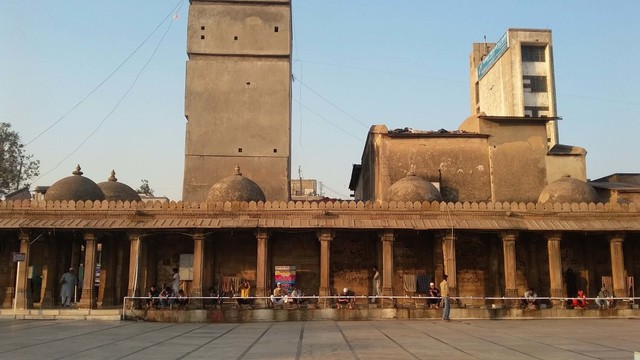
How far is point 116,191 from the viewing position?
25.6m

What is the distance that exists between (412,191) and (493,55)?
136 ft

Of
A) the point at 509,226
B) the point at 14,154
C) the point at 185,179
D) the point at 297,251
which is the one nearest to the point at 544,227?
the point at 509,226

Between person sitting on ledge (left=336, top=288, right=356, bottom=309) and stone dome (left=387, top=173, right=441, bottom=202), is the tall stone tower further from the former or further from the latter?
person sitting on ledge (left=336, top=288, right=356, bottom=309)

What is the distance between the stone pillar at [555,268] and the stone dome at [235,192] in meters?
11.7

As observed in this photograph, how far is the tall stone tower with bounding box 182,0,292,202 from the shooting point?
29984 millimetres

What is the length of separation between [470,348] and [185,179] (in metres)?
21.5

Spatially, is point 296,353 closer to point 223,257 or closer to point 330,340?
point 330,340

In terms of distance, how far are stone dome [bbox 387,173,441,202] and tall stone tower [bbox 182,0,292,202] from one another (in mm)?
7746

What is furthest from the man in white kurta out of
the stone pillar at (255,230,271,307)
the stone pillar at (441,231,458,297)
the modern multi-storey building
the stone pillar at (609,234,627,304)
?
the modern multi-storey building

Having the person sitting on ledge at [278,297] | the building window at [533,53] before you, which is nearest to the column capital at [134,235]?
the person sitting on ledge at [278,297]

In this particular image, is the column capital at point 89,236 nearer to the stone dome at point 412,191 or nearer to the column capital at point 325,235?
the column capital at point 325,235

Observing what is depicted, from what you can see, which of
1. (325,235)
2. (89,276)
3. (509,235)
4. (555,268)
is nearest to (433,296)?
(509,235)

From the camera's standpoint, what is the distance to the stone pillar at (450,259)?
67.4ft

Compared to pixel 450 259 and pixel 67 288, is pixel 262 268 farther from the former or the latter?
pixel 67 288
